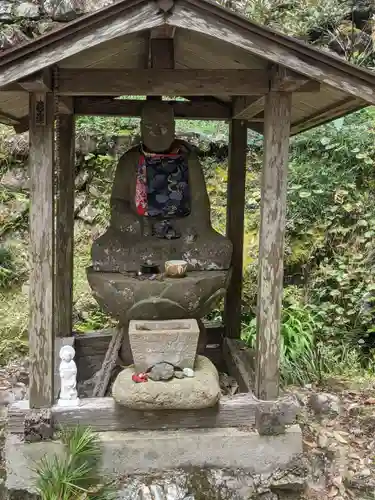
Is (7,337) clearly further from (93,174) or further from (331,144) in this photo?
(331,144)

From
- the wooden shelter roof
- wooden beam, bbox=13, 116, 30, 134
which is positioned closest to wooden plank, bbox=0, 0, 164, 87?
the wooden shelter roof

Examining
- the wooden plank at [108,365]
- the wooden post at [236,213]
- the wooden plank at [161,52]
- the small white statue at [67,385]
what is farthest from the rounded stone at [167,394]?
the wooden plank at [161,52]

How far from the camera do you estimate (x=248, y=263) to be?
648 centimetres

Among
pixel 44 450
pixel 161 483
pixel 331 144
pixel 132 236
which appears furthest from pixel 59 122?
pixel 331 144

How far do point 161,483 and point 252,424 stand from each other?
2.27ft

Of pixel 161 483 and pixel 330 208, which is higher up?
pixel 330 208

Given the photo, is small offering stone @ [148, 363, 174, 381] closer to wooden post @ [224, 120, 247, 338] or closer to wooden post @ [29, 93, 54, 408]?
wooden post @ [29, 93, 54, 408]

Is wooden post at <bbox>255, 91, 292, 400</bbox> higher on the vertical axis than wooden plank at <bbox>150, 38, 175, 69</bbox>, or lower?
lower

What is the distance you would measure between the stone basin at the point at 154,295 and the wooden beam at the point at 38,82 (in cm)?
A: 134

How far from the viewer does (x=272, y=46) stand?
10.00 ft

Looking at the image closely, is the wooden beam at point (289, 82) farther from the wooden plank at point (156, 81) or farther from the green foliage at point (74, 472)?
the green foliage at point (74, 472)

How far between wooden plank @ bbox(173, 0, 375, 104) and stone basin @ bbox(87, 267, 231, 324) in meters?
1.56

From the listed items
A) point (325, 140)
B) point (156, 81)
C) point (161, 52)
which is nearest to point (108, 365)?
point (156, 81)

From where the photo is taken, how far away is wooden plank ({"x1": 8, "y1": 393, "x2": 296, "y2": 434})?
346cm
